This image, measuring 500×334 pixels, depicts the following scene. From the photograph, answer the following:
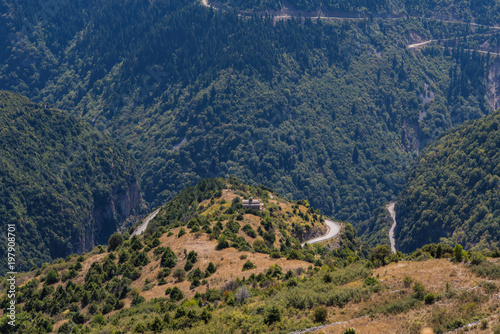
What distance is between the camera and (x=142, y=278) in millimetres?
90562

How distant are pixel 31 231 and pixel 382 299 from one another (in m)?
177

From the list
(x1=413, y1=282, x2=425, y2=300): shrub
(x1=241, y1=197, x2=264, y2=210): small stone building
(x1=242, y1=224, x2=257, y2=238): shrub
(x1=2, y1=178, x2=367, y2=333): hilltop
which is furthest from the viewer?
(x1=241, y1=197, x2=264, y2=210): small stone building

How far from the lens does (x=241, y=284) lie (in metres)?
72.0

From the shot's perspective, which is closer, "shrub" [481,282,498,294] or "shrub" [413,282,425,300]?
"shrub" [481,282,498,294]

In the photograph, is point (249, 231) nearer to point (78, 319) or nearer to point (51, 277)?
point (51, 277)

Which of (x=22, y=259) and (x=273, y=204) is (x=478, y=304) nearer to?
(x=273, y=204)

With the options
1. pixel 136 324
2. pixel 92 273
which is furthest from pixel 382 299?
pixel 92 273

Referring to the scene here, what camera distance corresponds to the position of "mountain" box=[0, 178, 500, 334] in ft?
160

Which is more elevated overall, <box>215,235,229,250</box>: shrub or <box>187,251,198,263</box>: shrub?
<box>215,235,229,250</box>: shrub

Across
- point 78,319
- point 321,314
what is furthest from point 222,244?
point 321,314

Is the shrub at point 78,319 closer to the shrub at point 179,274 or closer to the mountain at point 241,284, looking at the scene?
the mountain at point 241,284

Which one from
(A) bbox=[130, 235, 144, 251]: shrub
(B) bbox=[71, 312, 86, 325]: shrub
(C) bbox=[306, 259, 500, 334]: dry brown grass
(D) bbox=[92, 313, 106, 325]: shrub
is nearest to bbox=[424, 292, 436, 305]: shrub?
(C) bbox=[306, 259, 500, 334]: dry brown grass

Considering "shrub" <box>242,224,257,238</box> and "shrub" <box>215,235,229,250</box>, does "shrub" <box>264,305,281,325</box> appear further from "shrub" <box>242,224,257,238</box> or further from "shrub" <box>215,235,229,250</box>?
"shrub" <box>242,224,257,238</box>

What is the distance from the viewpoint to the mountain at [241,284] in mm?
48719
